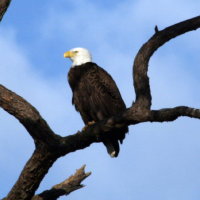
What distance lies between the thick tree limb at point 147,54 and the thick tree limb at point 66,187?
1.46 meters

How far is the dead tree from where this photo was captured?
528 cm

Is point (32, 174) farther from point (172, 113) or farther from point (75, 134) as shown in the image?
point (172, 113)

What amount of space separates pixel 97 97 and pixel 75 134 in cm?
145

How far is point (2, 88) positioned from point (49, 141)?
2.30 ft

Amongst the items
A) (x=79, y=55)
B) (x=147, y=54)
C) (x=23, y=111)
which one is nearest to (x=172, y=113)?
(x=147, y=54)

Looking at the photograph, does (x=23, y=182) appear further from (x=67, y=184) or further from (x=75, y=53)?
(x=75, y=53)

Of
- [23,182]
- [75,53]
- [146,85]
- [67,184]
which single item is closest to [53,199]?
[67,184]

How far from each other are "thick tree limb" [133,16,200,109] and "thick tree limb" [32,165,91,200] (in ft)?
4.78

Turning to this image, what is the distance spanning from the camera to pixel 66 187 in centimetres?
633

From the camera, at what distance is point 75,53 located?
7887mm

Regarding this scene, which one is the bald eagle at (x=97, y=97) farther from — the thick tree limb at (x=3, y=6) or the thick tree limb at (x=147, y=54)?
the thick tree limb at (x=3, y=6)

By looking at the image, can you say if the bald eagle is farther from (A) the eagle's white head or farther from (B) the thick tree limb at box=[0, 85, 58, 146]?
(B) the thick tree limb at box=[0, 85, 58, 146]

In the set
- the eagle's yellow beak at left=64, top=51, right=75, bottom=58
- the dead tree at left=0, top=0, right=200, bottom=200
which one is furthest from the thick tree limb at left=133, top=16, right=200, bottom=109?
the eagle's yellow beak at left=64, top=51, right=75, bottom=58

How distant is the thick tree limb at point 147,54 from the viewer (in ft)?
17.8
